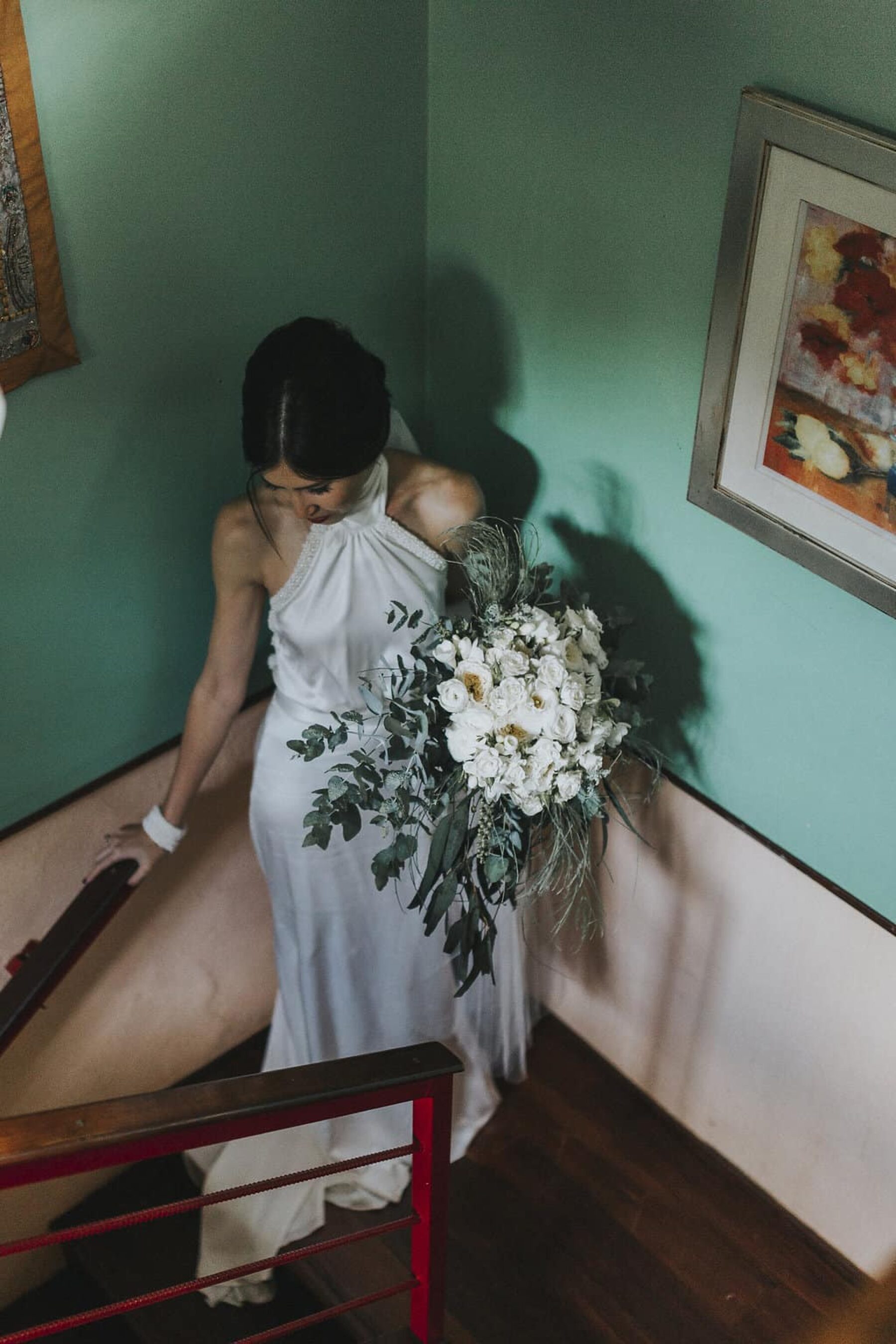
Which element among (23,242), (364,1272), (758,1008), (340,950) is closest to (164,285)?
(23,242)

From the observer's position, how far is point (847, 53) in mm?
1681

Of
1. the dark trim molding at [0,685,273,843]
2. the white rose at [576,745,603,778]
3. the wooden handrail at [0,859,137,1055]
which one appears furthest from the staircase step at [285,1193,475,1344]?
the white rose at [576,745,603,778]

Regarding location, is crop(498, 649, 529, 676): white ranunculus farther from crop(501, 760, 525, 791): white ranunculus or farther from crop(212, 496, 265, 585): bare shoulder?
crop(212, 496, 265, 585): bare shoulder

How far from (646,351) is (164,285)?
2.69ft

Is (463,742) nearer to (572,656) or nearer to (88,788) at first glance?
(572,656)

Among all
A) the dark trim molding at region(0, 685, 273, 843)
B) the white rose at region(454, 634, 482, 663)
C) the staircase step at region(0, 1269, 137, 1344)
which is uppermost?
the white rose at region(454, 634, 482, 663)

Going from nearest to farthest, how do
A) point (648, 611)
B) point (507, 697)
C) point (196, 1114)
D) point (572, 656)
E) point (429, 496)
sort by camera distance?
point (196, 1114) < point (507, 697) < point (572, 656) < point (429, 496) < point (648, 611)

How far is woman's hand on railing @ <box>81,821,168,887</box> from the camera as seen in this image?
8.36ft

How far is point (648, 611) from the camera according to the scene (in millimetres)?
2447

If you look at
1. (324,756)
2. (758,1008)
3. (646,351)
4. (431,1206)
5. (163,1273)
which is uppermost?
(646,351)

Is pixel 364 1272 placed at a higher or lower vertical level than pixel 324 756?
lower

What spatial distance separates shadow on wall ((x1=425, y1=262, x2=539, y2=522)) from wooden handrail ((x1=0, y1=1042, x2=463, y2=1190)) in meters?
1.22

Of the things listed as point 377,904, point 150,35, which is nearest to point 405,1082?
point 377,904

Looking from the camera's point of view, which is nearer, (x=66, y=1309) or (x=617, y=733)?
(x=617, y=733)
